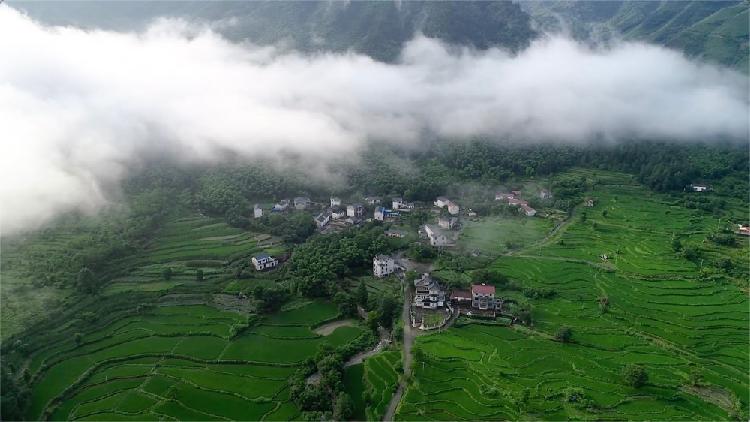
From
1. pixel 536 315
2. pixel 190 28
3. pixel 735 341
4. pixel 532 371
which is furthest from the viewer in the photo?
pixel 190 28

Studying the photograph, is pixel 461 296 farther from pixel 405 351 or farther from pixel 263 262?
pixel 263 262

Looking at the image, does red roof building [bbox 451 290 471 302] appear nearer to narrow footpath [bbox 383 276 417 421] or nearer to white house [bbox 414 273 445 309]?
white house [bbox 414 273 445 309]

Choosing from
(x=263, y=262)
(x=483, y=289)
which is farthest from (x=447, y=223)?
(x=263, y=262)

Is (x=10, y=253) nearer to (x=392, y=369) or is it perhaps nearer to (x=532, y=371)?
(x=392, y=369)

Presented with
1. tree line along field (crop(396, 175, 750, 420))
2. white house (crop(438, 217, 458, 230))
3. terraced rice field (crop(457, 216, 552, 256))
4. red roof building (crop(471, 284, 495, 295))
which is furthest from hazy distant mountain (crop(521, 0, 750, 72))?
red roof building (crop(471, 284, 495, 295))

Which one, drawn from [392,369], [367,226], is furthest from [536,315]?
[367,226]
